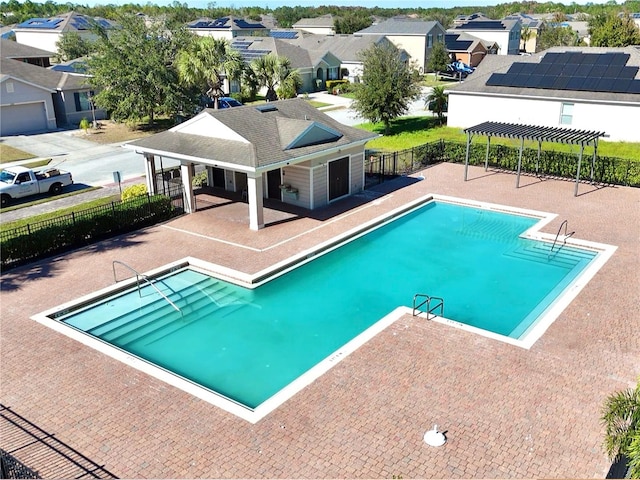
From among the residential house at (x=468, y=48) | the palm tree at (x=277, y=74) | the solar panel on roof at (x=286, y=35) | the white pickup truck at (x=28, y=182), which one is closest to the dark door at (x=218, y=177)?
the white pickup truck at (x=28, y=182)

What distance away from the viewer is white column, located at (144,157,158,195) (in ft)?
87.4

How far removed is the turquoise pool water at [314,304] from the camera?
51.2 ft

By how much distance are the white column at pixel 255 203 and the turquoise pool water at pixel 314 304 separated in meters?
A: 3.51

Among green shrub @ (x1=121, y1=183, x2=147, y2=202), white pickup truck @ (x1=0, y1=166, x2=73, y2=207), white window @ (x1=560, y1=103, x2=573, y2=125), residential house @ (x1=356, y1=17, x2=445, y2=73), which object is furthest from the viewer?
residential house @ (x1=356, y1=17, x2=445, y2=73)

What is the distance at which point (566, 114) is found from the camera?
1448 inches

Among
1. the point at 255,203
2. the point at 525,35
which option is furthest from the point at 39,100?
the point at 525,35

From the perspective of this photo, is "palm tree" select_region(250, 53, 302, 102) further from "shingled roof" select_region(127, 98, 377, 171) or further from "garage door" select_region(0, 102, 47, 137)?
"shingled roof" select_region(127, 98, 377, 171)

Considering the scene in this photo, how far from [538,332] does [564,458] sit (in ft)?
16.8

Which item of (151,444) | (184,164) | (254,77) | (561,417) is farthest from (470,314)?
(254,77)

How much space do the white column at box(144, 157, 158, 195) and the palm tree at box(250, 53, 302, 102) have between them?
27535 millimetres

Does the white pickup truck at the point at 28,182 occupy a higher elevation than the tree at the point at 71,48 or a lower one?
lower

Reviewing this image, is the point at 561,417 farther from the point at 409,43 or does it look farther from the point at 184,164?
the point at 409,43

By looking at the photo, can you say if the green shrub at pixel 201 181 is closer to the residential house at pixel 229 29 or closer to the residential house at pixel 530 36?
the residential house at pixel 229 29

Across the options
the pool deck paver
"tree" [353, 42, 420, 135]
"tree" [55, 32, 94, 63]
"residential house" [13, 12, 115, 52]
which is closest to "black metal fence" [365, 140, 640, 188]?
"tree" [353, 42, 420, 135]
